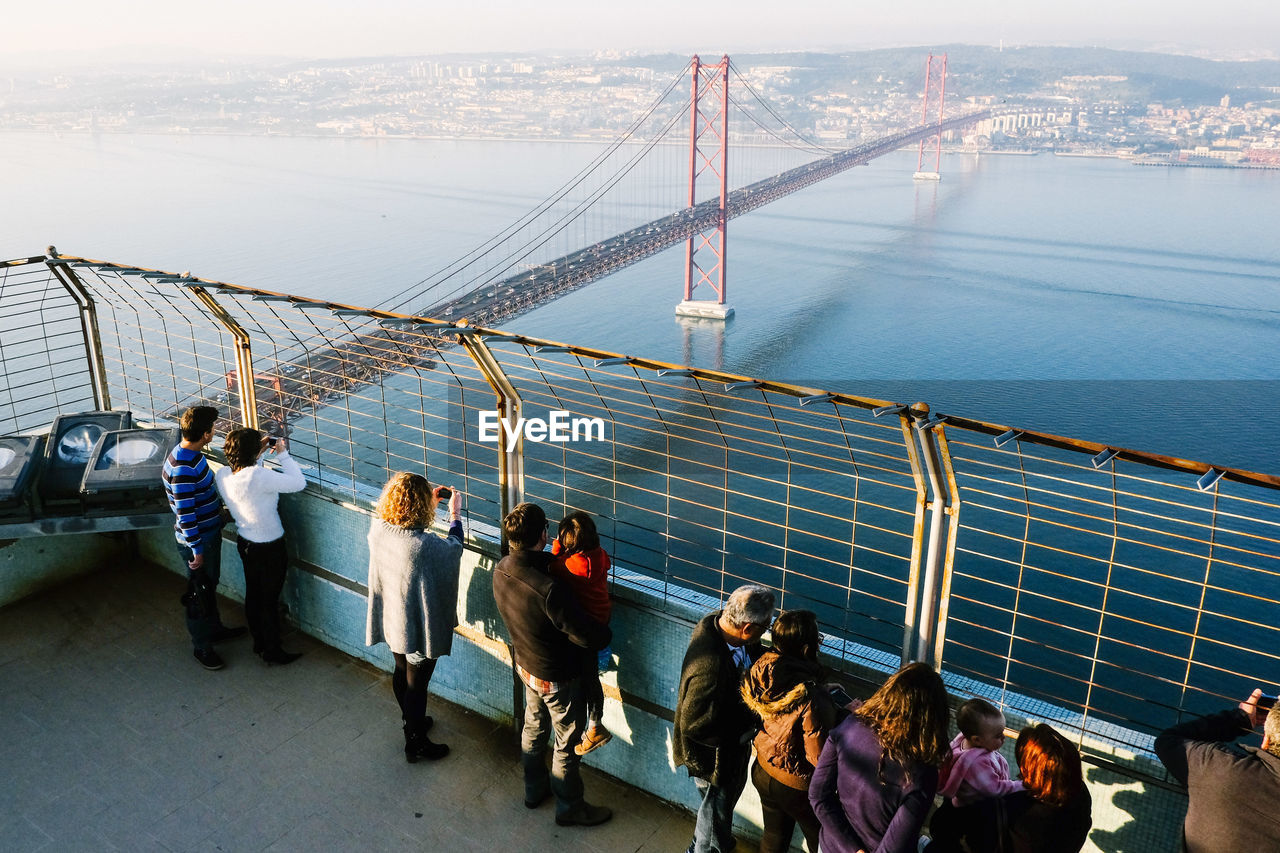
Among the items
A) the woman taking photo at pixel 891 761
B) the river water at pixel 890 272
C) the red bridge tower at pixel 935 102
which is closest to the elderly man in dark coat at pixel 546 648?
the woman taking photo at pixel 891 761

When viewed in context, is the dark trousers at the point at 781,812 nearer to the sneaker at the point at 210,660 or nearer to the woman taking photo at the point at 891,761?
the woman taking photo at the point at 891,761

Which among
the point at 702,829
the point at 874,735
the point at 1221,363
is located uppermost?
the point at 874,735

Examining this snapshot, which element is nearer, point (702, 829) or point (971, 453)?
point (702, 829)

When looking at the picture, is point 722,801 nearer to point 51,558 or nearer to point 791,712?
point 791,712

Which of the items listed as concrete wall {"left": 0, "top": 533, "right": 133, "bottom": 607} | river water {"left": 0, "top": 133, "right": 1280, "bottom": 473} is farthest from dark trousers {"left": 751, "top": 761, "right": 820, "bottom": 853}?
river water {"left": 0, "top": 133, "right": 1280, "bottom": 473}

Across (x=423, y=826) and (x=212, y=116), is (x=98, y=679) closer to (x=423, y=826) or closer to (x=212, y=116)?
(x=423, y=826)

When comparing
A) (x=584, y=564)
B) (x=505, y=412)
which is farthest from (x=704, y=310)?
(x=584, y=564)

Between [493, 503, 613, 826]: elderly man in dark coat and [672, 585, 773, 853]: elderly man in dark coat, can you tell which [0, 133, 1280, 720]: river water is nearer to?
[493, 503, 613, 826]: elderly man in dark coat

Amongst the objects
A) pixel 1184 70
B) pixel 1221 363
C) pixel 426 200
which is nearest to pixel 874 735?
pixel 1221 363
